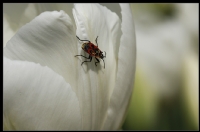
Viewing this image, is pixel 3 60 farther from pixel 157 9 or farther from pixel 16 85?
pixel 157 9

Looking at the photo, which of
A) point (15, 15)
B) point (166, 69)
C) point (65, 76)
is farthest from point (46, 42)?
point (166, 69)

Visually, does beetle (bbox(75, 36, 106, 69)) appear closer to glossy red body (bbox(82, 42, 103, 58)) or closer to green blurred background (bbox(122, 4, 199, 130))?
glossy red body (bbox(82, 42, 103, 58))

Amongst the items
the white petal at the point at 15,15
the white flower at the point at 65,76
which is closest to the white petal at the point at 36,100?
the white flower at the point at 65,76

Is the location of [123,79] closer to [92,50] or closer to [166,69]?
[92,50]

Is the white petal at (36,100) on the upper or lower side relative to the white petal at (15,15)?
lower

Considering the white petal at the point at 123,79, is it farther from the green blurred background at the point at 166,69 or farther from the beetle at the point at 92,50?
the green blurred background at the point at 166,69

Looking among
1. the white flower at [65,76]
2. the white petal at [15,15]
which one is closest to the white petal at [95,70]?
the white flower at [65,76]

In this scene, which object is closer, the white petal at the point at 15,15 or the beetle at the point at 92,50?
the beetle at the point at 92,50

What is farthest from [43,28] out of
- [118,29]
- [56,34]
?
[118,29]

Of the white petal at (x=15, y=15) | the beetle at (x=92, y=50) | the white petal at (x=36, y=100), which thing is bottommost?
the white petal at (x=36, y=100)
